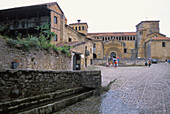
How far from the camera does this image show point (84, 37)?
101ft

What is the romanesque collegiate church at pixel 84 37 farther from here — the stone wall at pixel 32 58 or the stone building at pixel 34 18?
the stone wall at pixel 32 58

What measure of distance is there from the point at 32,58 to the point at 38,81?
5.93m

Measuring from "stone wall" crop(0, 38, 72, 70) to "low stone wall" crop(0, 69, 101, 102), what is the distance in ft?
14.9

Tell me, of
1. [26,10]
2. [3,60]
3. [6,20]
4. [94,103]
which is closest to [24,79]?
[94,103]

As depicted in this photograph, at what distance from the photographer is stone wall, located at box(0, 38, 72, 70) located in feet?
28.6

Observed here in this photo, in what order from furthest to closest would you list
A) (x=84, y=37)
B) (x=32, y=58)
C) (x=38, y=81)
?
1. (x=84, y=37)
2. (x=32, y=58)
3. (x=38, y=81)

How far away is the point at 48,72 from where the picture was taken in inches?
213

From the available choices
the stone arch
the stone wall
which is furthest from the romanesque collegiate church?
the stone wall

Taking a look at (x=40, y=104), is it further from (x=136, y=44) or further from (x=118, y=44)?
(x=136, y=44)

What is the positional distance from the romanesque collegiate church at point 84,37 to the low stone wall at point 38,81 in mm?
10030

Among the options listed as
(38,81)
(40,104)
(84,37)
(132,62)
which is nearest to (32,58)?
(38,81)

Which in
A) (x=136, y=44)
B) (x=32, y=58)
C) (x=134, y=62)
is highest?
(x=136, y=44)

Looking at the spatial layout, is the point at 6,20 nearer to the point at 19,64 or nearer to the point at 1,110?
the point at 19,64

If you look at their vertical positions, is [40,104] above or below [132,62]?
below
